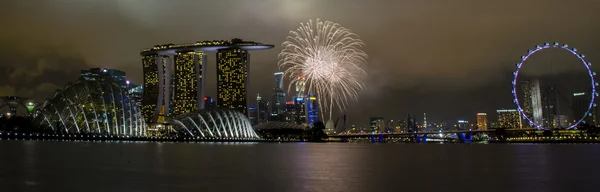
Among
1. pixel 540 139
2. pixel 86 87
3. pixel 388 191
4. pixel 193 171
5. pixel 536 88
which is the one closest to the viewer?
pixel 388 191

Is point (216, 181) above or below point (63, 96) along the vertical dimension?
below

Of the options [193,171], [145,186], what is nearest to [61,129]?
[193,171]

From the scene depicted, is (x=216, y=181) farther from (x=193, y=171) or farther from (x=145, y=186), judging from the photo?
(x=193, y=171)

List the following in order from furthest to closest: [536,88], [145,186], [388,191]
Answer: [536,88] → [145,186] → [388,191]

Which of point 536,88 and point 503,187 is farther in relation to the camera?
point 536,88

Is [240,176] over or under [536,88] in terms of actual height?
under

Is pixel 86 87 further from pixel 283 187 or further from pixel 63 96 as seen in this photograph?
pixel 283 187

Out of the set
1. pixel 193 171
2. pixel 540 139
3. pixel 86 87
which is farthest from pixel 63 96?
pixel 540 139

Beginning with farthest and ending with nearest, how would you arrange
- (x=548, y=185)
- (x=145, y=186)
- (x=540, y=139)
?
(x=540, y=139), (x=548, y=185), (x=145, y=186)

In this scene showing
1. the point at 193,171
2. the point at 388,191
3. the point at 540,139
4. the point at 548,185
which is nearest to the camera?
the point at 388,191
